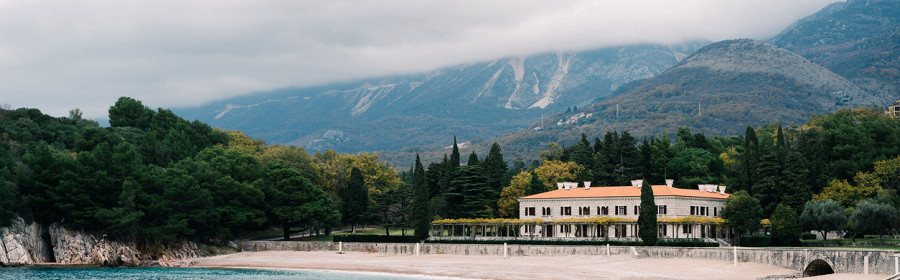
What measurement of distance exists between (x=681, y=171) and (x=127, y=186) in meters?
59.7

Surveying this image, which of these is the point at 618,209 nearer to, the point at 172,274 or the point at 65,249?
the point at 172,274

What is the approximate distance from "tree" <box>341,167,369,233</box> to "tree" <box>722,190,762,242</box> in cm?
3888

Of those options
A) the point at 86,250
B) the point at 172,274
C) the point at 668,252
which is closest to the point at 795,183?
the point at 668,252

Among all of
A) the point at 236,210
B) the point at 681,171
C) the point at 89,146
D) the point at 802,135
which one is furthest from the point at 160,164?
the point at 802,135

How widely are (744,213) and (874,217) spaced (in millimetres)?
10496

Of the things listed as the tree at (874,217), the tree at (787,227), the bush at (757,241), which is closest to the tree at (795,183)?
the tree at (787,227)

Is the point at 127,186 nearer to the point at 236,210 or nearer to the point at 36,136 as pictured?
the point at 236,210

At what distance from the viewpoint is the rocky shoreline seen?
6334cm

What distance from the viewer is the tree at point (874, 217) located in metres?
62.5

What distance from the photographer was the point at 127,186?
6825 centimetres

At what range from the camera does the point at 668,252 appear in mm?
59406

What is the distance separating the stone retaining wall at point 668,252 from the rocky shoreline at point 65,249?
11.1 m

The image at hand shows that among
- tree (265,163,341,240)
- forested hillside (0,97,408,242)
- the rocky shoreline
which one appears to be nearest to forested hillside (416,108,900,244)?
forested hillside (0,97,408,242)

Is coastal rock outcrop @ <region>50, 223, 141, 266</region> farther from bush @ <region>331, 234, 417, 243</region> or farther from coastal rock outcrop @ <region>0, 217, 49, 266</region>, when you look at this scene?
bush @ <region>331, 234, 417, 243</region>
